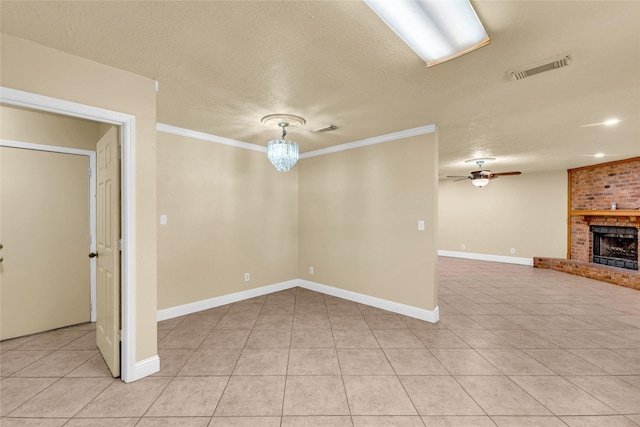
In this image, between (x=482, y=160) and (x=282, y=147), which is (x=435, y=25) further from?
(x=482, y=160)

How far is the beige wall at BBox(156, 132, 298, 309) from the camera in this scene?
353 centimetres

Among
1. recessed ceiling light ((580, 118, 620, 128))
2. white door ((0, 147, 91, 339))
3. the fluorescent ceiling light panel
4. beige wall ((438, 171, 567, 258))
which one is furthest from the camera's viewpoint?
beige wall ((438, 171, 567, 258))

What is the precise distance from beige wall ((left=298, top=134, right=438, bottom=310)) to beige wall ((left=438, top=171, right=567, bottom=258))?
549cm

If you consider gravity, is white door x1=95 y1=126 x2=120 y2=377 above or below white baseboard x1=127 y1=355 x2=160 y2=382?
above

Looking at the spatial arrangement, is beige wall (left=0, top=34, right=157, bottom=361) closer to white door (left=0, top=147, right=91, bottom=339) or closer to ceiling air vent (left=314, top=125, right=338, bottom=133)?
white door (left=0, top=147, right=91, bottom=339)

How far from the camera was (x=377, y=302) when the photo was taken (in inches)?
158

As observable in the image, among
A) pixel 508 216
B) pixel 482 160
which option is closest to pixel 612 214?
pixel 508 216

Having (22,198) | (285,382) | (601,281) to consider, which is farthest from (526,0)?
(601,281)

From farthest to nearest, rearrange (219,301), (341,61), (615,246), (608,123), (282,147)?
(615,246)
(219,301)
(608,123)
(282,147)
(341,61)

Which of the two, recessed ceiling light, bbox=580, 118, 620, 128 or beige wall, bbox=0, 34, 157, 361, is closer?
beige wall, bbox=0, 34, 157, 361

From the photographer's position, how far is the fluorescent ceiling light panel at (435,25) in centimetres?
144

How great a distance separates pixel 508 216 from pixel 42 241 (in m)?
9.53

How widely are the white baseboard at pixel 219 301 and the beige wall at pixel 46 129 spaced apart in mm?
2306

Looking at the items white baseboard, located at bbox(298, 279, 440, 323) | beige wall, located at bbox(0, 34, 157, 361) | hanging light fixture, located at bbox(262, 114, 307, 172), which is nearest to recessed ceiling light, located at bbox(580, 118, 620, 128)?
white baseboard, located at bbox(298, 279, 440, 323)
